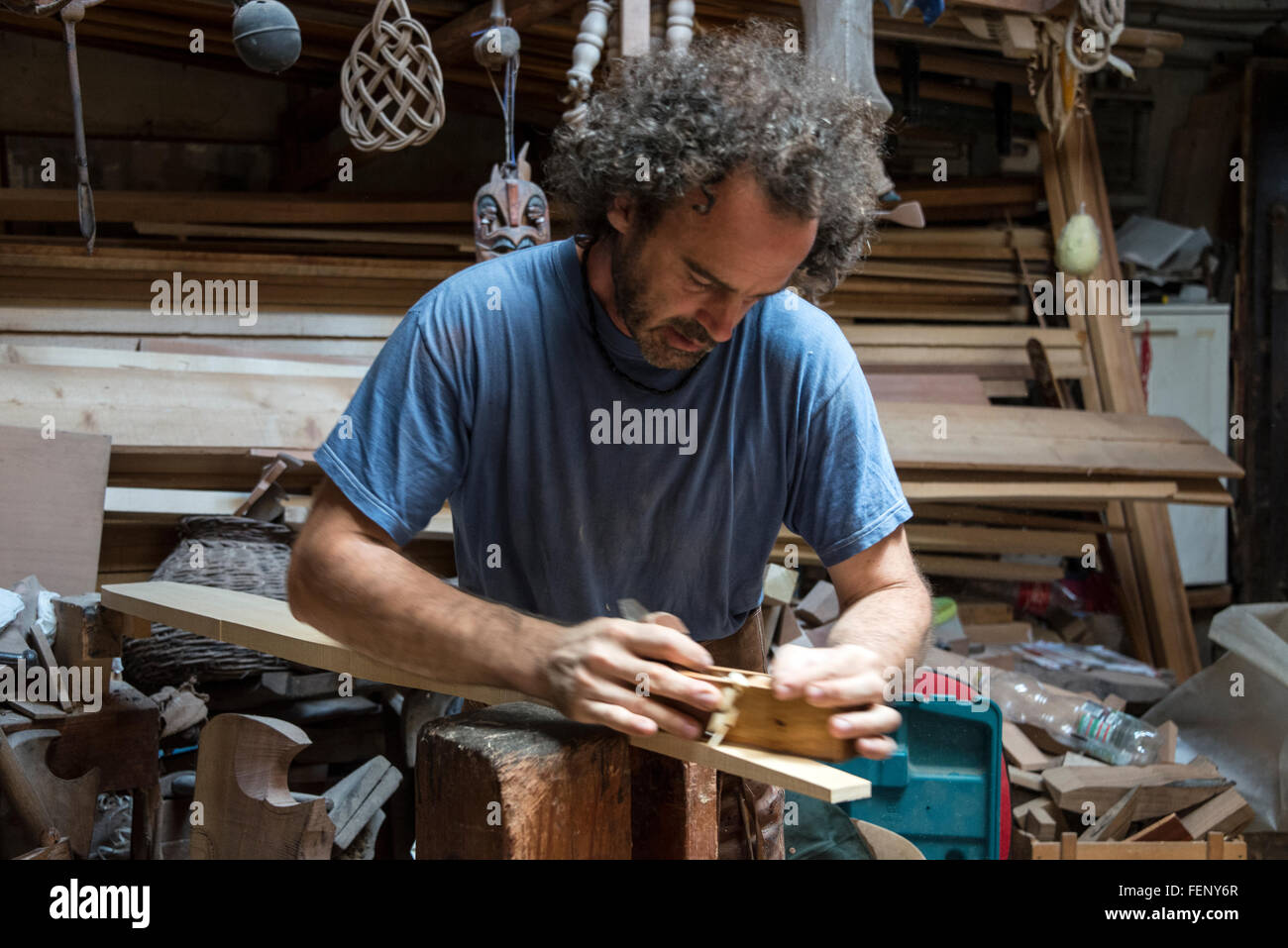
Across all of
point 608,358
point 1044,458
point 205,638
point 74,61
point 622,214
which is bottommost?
point 205,638

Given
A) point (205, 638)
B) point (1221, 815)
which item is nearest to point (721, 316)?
point (205, 638)

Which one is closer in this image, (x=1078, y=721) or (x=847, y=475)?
(x=847, y=475)

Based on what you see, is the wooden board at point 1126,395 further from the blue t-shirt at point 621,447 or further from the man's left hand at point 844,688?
the man's left hand at point 844,688

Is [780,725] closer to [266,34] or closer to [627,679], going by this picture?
[627,679]

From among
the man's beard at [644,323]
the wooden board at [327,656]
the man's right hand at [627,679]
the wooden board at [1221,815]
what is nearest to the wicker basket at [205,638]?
the wooden board at [327,656]

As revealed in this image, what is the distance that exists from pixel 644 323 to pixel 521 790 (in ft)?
2.62

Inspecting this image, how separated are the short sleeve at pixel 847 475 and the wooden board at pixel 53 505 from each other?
280cm

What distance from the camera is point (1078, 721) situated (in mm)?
4645

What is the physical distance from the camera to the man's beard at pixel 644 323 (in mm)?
1807

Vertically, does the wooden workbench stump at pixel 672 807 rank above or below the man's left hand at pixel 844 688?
below

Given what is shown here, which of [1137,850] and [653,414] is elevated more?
[653,414]
